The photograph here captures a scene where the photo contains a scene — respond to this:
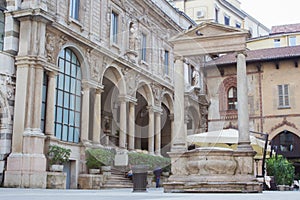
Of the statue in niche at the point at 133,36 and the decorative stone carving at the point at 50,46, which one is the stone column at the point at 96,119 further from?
the statue in niche at the point at 133,36

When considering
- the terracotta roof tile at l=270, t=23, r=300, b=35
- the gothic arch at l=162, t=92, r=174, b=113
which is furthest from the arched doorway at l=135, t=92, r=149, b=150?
the terracotta roof tile at l=270, t=23, r=300, b=35

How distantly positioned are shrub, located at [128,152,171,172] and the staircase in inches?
56.5

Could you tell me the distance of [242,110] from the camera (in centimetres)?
1403

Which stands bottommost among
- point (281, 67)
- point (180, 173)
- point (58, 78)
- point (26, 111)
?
point (180, 173)

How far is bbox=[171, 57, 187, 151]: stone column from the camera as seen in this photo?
1448 centimetres

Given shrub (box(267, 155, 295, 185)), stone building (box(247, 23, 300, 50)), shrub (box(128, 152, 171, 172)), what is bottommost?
shrub (box(267, 155, 295, 185))

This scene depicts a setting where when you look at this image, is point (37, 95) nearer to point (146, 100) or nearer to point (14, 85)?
point (14, 85)

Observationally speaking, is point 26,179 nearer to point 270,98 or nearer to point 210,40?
point 210,40

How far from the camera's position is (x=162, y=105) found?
31.2m

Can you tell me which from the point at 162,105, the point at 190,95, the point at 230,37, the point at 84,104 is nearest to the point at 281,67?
the point at 190,95

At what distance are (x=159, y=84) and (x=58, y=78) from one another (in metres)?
10.2

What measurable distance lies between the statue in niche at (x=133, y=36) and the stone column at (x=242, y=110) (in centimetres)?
1221

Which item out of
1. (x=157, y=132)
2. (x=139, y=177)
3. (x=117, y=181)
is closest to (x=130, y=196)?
(x=139, y=177)

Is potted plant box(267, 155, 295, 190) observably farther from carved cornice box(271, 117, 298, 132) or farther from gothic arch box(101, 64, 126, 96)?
carved cornice box(271, 117, 298, 132)
